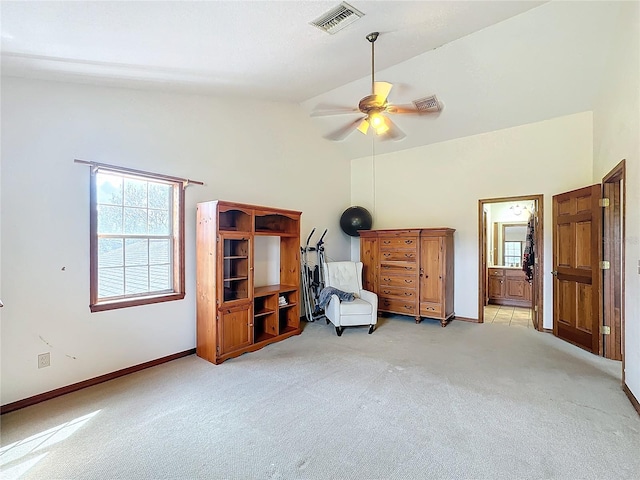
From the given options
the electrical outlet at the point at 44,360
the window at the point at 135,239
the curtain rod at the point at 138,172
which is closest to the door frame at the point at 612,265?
the curtain rod at the point at 138,172

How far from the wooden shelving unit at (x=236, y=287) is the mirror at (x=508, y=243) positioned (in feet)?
18.2

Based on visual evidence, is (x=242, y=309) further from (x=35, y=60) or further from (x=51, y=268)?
(x=35, y=60)

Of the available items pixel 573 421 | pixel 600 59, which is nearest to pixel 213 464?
pixel 573 421

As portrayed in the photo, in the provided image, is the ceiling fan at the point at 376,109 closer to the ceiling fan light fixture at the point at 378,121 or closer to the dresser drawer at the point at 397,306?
the ceiling fan light fixture at the point at 378,121

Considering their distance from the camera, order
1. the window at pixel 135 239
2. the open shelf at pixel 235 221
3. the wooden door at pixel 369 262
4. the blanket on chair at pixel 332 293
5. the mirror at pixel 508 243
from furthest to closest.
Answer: the mirror at pixel 508 243 → the wooden door at pixel 369 262 → the blanket on chair at pixel 332 293 → the open shelf at pixel 235 221 → the window at pixel 135 239

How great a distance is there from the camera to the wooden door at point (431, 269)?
4.99 m

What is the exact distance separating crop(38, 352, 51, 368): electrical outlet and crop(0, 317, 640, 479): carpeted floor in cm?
32

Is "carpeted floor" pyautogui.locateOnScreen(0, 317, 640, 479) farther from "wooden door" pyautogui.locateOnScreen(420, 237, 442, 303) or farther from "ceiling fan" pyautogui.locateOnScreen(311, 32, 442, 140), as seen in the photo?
"ceiling fan" pyautogui.locateOnScreen(311, 32, 442, 140)

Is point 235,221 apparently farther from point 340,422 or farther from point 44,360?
point 340,422

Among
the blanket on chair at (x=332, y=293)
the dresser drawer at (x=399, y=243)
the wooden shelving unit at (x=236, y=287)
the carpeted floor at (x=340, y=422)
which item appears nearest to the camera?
the carpeted floor at (x=340, y=422)

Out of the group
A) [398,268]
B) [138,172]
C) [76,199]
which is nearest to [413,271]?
[398,268]

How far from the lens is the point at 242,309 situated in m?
3.75

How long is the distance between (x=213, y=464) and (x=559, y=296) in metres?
4.88

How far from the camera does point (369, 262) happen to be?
5.75 meters
